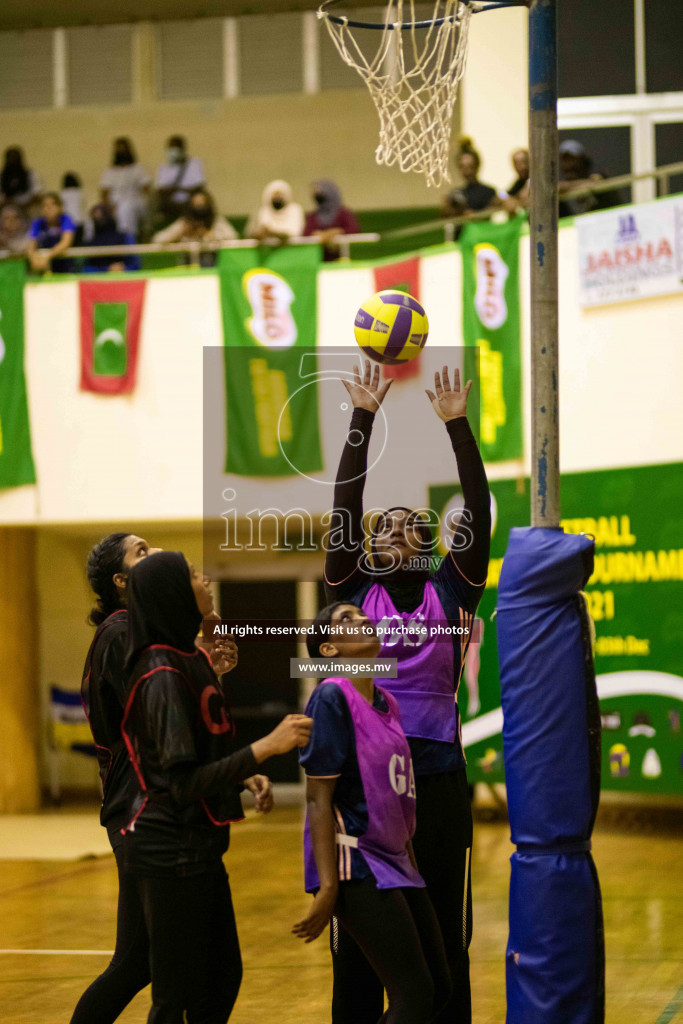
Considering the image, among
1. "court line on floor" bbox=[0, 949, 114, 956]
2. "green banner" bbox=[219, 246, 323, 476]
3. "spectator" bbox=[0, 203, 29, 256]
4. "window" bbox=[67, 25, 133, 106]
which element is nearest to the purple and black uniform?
"court line on floor" bbox=[0, 949, 114, 956]

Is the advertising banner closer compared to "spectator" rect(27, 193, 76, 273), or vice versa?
the advertising banner

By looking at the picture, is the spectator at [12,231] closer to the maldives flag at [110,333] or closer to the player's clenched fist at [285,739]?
the maldives flag at [110,333]

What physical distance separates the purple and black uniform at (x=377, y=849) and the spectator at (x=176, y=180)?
1063cm

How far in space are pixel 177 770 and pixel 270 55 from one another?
13.6 metres

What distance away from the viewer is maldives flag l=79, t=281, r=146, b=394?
12172mm

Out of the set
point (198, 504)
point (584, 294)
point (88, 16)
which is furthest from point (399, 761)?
point (88, 16)

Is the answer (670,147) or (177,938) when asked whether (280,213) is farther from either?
(177,938)

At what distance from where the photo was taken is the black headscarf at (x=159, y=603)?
351 cm

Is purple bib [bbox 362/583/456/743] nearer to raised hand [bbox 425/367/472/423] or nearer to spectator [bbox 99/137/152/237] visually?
raised hand [bbox 425/367/472/423]

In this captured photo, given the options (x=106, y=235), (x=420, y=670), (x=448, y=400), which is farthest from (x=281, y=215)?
(x=420, y=670)

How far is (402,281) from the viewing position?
1149cm

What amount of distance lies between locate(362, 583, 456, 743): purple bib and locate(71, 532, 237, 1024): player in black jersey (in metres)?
0.62

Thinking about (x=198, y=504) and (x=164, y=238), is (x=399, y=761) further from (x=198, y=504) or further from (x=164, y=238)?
(x=164, y=238)

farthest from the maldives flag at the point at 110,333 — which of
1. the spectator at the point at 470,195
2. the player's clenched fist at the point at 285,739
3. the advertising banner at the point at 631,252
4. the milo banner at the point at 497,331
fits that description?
the player's clenched fist at the point at 285,739
